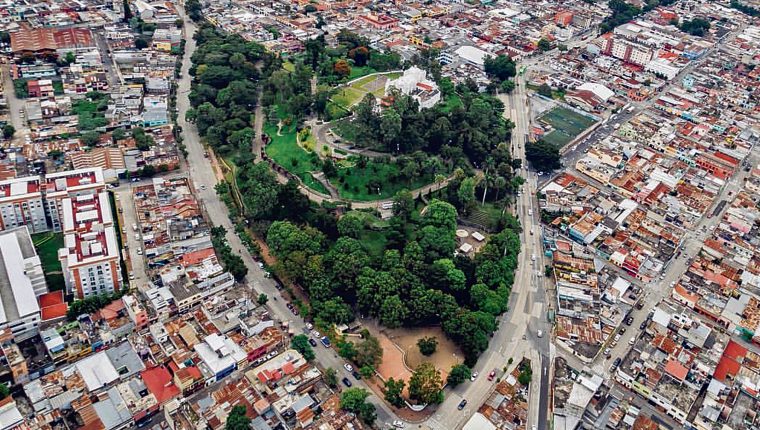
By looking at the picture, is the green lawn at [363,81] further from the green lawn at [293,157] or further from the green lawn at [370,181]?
the green lawn at [370,181]

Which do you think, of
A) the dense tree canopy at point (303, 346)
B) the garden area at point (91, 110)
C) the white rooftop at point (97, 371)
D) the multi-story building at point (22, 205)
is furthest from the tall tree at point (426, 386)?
the garden area at point (91, 110)

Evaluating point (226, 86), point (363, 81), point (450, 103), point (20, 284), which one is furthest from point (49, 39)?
point (450, 103)

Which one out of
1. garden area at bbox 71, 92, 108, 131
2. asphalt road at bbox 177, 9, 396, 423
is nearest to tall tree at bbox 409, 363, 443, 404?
asphalt road at bbox 177, 9, 396, 423

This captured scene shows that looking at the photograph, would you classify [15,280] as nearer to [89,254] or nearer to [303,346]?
[89,254]

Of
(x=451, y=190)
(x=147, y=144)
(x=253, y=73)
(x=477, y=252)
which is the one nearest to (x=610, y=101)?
(x=451, y=190)

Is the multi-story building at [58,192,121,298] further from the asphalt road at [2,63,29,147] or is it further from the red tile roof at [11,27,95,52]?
the red tile roof at [11,27,95,52]

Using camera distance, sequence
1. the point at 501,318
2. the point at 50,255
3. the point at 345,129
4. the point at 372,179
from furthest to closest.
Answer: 1. the point at 345,129
2. the point at 372,179
3. the point at 50,255
4. the point at 501,318

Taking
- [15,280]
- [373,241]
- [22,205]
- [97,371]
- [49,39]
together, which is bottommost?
[373,241]

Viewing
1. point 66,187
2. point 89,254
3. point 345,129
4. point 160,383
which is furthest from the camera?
point 345,129
